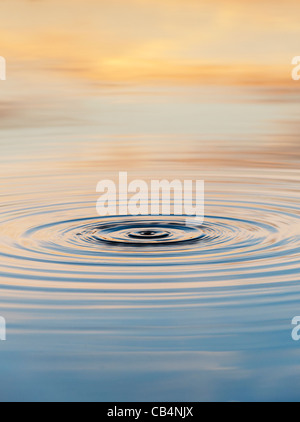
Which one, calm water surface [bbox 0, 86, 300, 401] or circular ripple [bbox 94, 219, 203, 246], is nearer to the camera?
calm water surface [bbox 0, 86, 300, 401]

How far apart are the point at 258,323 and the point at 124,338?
0.66 meters

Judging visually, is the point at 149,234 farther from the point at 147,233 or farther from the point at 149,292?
the point at 149,292

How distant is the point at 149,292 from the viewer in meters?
4.22

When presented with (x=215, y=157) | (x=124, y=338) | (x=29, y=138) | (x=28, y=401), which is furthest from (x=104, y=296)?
(x=29, y=138)

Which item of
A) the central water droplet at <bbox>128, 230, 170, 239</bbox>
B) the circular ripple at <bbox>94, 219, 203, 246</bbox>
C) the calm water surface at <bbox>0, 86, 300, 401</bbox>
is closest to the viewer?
the calm water surface at <bbox>0, 86, 300, 401</bbox>

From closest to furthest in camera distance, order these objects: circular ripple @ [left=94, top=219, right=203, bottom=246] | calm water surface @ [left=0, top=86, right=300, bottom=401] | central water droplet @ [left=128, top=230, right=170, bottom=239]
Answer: calm water surface @ [left=0, top=86, right=300, bottom=401]
circular ripple @ [left=94, top=219, right=203, bottom=246]
central water droplet @ [left=128, top=230, right=170, bottom=239]

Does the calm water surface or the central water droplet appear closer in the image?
the calm water surface

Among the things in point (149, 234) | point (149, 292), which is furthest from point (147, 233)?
point (149, 292)

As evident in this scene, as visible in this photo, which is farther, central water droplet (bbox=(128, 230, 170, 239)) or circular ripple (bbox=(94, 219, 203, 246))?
central water droplet (bbox=(128, 230, 170, 239))

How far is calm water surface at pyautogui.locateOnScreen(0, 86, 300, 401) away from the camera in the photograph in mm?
3141

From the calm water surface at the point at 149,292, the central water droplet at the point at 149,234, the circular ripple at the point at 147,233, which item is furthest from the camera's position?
→ the central water droplet at the point at 149,234

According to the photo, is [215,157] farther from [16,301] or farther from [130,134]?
[16,301]

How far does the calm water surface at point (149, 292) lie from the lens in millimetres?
3141

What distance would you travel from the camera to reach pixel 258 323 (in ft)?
12.3
